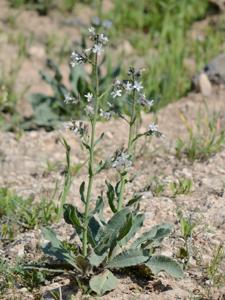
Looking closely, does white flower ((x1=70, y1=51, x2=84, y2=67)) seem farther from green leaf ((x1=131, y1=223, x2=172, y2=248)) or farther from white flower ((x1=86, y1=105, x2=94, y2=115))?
green leaf ((x1=131, y1=223, x2=172, y2=248))

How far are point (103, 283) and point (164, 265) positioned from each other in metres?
0.31

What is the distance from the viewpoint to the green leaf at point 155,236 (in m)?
3.66

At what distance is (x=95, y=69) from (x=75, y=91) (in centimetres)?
258

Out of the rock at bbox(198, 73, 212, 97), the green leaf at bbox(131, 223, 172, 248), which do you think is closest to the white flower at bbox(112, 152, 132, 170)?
the green leaf at bbox(131, 223, 172, 248)

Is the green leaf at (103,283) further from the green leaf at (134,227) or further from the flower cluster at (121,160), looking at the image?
the flower cluster at (121,160)

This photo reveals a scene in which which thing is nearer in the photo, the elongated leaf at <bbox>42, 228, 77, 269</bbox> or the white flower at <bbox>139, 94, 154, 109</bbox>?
the white flower at <bbox>139, 94, 154, 109</bbox>

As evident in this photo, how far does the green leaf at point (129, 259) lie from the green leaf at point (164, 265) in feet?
0.17

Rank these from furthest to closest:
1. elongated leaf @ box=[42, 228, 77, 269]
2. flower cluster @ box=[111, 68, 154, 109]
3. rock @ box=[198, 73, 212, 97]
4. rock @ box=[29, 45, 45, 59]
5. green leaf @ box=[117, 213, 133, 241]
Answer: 1. rock @ box=[29, 45, 45, 59]
2. rock @ box=[198, 73, 212, 97]
3. elongated leaf @ box=[42, 228, 77, 269]
4. green leaf @ box=[117, 213, 133, 241]
5. flower cluster @ box=[111, 68, 154, 109]

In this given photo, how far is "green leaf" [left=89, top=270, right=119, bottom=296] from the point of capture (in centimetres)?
356

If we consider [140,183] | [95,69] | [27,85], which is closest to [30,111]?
[27,85]

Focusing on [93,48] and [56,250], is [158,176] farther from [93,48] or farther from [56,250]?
[93,48]

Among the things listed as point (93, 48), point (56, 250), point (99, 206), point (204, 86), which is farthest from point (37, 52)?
point (93, 48)

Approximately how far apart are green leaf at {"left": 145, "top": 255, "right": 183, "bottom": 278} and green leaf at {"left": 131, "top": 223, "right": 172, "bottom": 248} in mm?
87

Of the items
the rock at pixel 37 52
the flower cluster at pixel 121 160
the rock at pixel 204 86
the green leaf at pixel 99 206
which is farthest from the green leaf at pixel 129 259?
the rock at pixel 37 52
